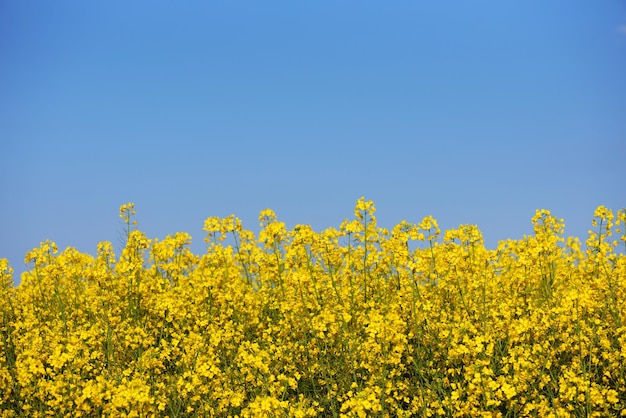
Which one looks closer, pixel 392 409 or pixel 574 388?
pixel 574 388

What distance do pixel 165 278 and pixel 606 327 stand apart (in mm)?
4927

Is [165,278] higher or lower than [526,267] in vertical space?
higher

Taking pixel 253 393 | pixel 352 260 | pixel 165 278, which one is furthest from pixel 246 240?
pixel 253 393

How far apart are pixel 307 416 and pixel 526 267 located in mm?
3522

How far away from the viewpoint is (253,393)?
19.2 feet

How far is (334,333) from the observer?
6.32 metres

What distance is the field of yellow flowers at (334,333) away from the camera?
17.7 ft

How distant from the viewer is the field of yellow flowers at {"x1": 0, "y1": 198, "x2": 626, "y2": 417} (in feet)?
17.7

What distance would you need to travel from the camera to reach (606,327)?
658 centimetres

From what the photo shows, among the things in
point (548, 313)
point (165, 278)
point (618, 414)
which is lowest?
point (618, 414)

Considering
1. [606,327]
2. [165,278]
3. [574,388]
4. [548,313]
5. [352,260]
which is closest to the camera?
[574,388]

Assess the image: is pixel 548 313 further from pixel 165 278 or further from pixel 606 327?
pixel 165 278

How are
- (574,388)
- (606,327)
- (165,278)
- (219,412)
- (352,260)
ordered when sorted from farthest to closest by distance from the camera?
(165,278)
(352,260)
(606,327)
(219,412)
(574,388)

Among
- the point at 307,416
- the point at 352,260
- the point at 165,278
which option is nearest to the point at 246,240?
the point at 165,278
